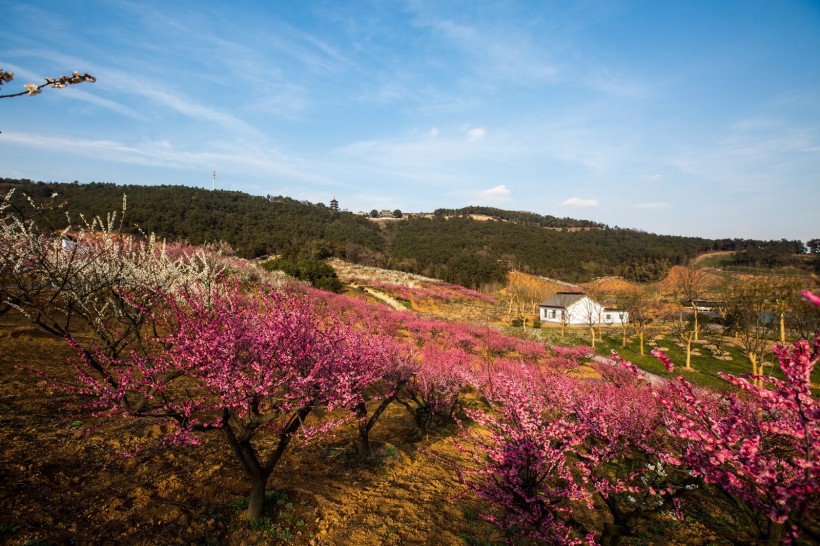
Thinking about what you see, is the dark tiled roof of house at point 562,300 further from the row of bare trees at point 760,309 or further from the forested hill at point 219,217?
the forested hill at point 219,217

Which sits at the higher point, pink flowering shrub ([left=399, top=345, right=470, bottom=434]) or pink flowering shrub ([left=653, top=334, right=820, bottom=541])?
pink flowering shrub ([left=653, top=334, right=820, bottom=541])

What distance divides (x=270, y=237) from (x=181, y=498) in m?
82.6

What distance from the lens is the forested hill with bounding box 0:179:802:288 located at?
236ft

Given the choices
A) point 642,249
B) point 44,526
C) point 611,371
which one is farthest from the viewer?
point 642,249

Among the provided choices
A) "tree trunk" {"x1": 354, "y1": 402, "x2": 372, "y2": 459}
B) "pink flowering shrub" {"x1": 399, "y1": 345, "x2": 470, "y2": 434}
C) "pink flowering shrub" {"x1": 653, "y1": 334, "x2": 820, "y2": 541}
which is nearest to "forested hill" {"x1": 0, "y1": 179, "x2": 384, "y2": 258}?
"pink flowering shrub" {"x1": 399, "y1": 345, "x2": 470, "y2": 434}

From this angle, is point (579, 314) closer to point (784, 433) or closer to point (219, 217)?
point (784, 433)

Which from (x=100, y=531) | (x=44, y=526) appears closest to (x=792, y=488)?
(x=100, y=531)

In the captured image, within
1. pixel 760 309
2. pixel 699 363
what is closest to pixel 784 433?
pixel 760 309

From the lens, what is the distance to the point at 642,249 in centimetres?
13888

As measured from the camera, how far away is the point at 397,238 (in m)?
139

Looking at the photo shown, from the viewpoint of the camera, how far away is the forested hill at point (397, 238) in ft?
236

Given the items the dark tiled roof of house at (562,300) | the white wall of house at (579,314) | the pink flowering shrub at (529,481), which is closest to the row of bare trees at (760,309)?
the pink flowering shrub at (529,481)

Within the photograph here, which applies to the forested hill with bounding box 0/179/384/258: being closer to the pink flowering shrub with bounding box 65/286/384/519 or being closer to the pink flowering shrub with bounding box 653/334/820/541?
the pink flowering shrub with bounding box 65/286/384/519

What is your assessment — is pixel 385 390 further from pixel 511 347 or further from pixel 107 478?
pixel 511 347
